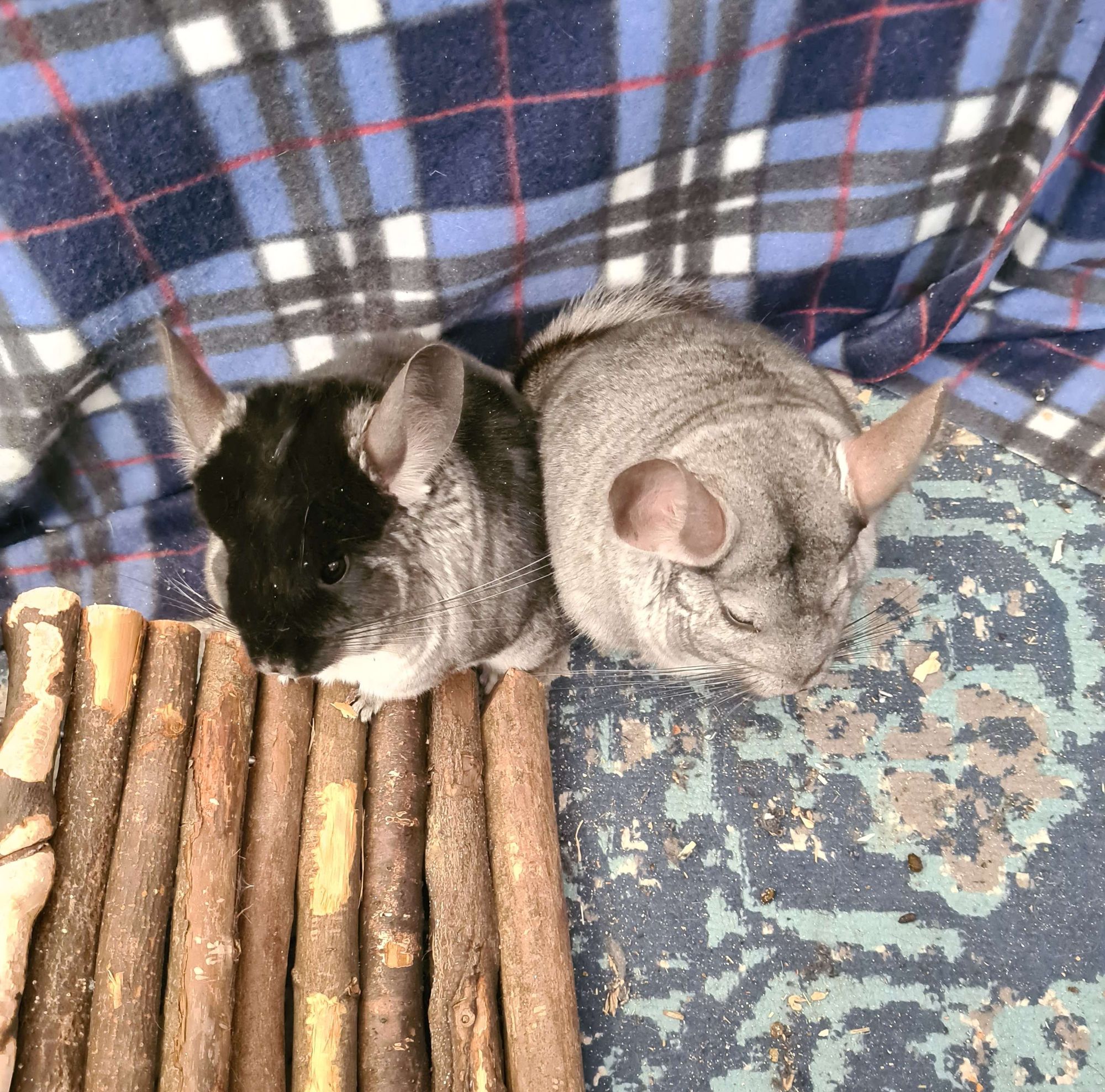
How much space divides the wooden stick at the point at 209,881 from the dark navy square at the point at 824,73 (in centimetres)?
189

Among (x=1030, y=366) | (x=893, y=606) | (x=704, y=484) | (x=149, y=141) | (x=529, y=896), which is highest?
(x=149, y=141)

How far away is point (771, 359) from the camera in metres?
2.34

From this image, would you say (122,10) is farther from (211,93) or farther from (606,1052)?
(606,1052)

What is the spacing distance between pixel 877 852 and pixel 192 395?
1.96 meters

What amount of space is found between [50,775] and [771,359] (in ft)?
6.26

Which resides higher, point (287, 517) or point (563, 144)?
point (563, 144)

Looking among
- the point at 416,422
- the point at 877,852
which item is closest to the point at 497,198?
the point at 416,422

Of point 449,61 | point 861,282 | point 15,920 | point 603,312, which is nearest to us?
point 15,920

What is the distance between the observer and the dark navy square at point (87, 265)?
6.62 ft

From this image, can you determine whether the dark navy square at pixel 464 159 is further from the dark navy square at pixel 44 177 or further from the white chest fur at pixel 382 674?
the white chest fur at pixel 382 674

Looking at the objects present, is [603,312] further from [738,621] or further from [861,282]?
[738,621]

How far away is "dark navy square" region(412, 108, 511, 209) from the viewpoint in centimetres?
212

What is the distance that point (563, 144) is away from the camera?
7.17 ft

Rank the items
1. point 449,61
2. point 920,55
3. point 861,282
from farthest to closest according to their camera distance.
A: point 861,282, point 920,55, point 449,61
